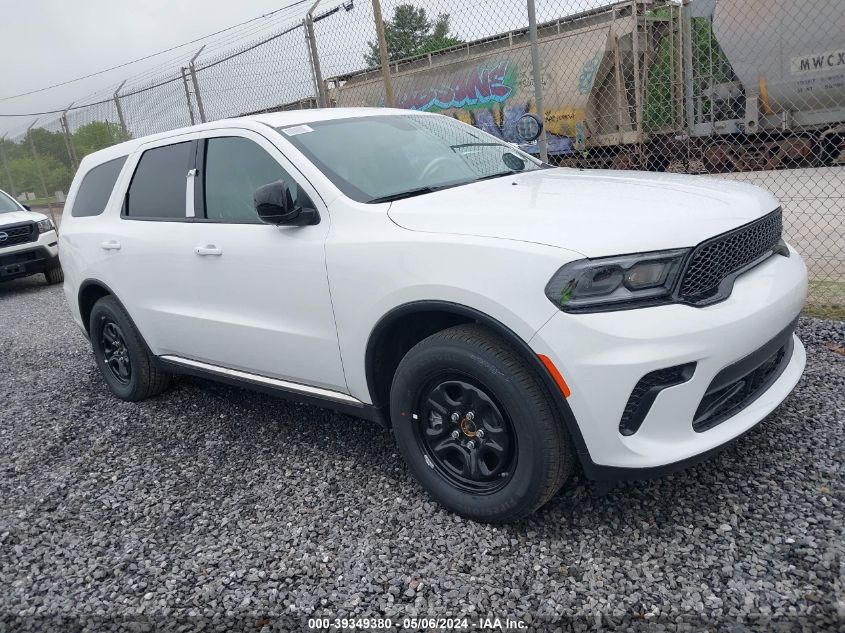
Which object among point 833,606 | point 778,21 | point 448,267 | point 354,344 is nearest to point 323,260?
point 354,344

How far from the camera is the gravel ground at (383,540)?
2.32 meters

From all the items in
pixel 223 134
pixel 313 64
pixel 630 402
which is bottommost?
pixel 630 402

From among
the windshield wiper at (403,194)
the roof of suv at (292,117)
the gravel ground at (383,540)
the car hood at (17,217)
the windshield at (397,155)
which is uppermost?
the roof of suv at (292,117)

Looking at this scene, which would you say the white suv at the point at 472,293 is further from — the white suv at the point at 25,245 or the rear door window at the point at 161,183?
the white suv at the point at 25,245

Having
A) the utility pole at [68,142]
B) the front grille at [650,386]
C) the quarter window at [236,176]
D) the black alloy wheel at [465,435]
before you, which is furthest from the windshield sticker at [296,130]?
the utility pole at [68,142]

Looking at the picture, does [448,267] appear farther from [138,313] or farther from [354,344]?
[138,313]

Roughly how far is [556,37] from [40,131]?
13263mm

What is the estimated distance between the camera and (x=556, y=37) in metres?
12.5

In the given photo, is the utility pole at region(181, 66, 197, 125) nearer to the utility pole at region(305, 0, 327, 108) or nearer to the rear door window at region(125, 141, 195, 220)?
the utility pole at region(305, 0, 327, 108)

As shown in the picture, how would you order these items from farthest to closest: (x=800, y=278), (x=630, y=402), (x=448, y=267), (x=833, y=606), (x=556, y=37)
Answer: (x=556, y=37), (x=800, y=278), (x=448, y=267), (x=630, y=402), (x=833, y=606)

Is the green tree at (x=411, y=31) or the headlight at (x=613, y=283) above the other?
the green tree at (x=411, y=31)

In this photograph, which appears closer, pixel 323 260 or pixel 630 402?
pixel 630 402

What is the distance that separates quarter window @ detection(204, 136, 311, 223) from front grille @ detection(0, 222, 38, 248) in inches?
312

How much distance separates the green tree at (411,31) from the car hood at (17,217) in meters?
5.68
